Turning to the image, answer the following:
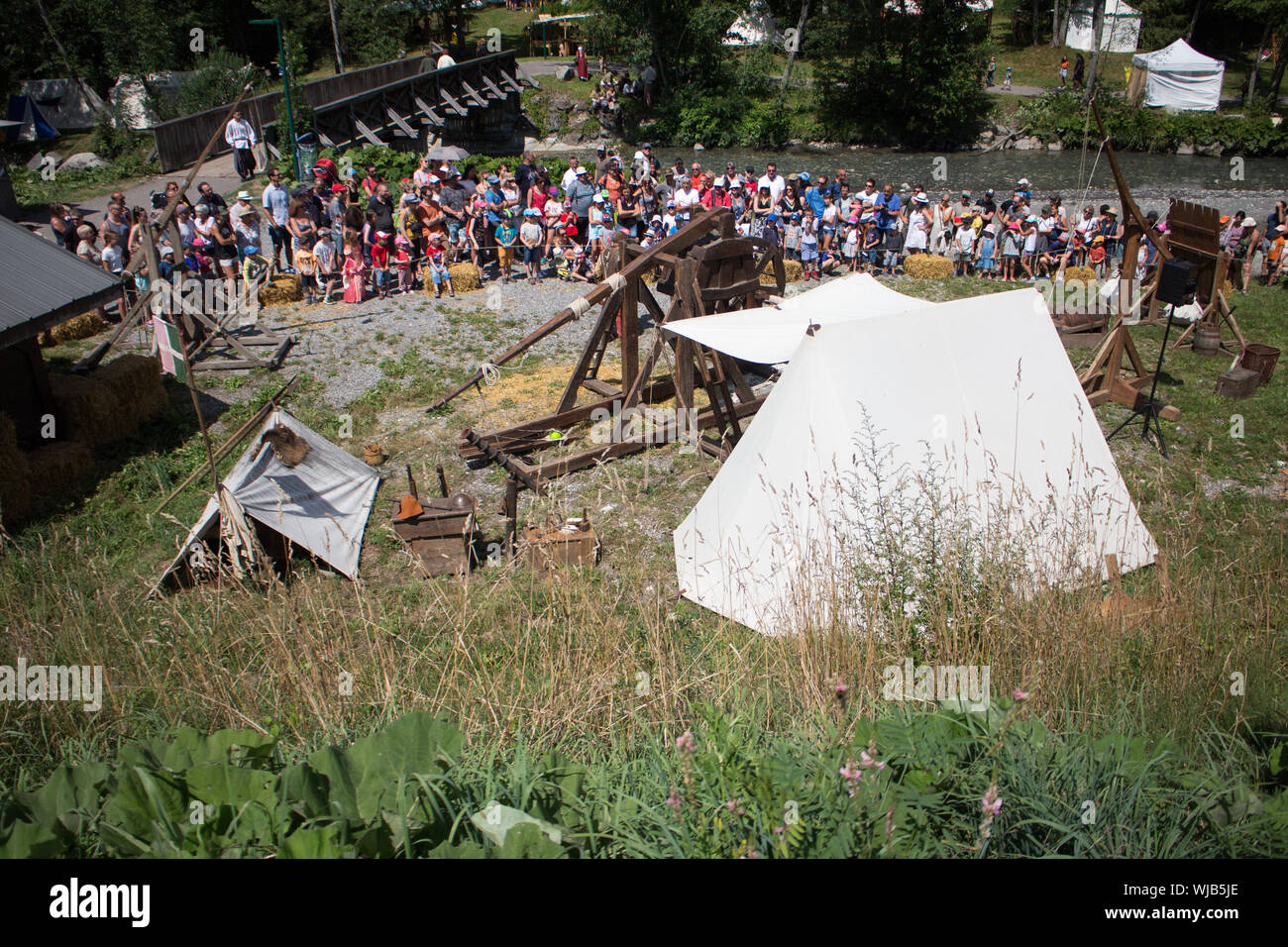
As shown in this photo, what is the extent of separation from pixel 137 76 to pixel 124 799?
32958 mm

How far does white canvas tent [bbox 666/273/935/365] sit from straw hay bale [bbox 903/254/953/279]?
645 centimetres

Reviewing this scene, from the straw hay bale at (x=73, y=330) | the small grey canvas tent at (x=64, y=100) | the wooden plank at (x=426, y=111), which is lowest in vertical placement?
the straw hay bale at (x=73, y=330)

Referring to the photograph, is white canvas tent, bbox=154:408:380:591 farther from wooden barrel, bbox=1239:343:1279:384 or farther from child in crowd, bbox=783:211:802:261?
wooden barrel, bbox=1239:343:1279:384

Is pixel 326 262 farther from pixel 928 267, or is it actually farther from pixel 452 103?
pixel 452 103

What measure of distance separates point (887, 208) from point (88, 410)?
12.7 metres

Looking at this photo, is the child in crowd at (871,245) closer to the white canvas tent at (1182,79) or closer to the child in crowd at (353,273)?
the child in crowd at (353,273)

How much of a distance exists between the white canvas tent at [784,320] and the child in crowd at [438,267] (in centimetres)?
689

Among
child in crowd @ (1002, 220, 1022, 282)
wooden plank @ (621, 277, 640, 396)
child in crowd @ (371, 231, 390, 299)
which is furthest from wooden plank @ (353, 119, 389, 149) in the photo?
wooden plank @ (621, 277, 640, 396)

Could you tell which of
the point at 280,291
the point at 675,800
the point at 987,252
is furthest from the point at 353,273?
the point at 675,800

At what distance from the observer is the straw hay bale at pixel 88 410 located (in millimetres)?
9586

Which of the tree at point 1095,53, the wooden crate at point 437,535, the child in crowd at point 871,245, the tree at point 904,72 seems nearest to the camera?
the wooden crate at point 437,535

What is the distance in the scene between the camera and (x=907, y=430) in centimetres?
635

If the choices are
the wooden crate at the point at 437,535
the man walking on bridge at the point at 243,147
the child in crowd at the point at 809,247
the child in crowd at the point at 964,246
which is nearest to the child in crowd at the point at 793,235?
the child in crowd at the point at 809,247

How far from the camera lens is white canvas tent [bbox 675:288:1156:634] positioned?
6184 mm
